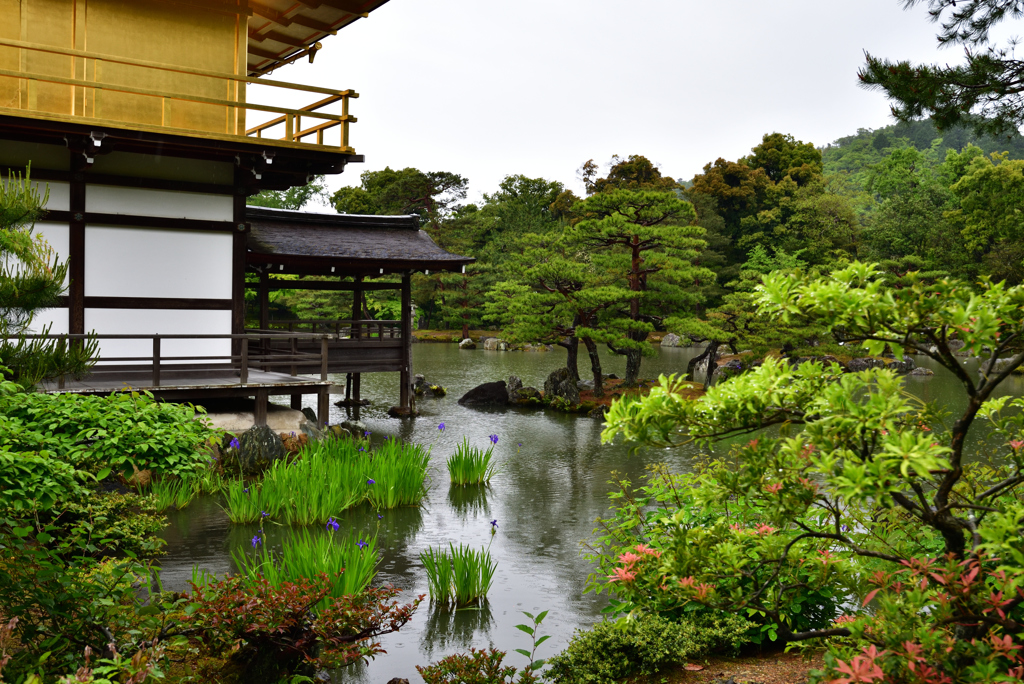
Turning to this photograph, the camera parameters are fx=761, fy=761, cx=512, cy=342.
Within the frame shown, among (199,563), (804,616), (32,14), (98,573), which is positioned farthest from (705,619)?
(32,14)

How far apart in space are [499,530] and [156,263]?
236 inches

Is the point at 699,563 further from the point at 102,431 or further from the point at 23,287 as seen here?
the point at 23,287

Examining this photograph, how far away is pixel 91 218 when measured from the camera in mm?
9500

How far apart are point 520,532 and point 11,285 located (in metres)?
4.60

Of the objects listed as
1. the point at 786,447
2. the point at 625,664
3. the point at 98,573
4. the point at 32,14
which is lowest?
the point at 625,664

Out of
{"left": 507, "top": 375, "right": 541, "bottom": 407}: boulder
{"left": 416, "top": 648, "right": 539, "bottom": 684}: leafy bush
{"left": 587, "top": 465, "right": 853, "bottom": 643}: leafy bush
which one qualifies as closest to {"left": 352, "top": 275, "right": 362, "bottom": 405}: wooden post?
{"left": 507, "top": 375, "right": 541, "bottom": 407}: boulder

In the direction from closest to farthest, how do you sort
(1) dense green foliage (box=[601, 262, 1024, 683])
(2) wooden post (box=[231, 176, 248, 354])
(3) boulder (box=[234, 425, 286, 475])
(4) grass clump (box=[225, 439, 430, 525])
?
1. (1) dense green foliage (box=[601, 262, 1024, 683])
2. (4) grass clump (box=[225, 439, 430, 525])
3. (3) boulder (box=[234, 425, 286, 475])
4. (2) wooden post (box=[231, 176, 248, 354])

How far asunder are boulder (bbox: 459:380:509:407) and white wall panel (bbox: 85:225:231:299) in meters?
6.93

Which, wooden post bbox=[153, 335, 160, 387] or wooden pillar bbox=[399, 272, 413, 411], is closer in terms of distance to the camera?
wooden post bbox=[153, 335, 160, 387]

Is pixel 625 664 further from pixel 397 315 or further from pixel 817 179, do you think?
pixel 817 179

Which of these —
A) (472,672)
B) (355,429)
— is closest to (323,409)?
(355,429)

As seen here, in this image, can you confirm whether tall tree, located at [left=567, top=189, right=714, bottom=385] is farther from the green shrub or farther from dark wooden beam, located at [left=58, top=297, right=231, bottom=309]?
the green shrub

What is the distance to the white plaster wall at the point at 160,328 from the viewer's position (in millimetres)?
9625

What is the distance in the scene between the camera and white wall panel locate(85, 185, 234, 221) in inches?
377
